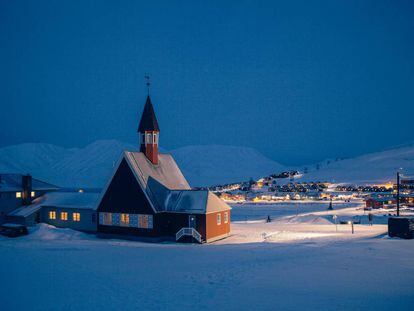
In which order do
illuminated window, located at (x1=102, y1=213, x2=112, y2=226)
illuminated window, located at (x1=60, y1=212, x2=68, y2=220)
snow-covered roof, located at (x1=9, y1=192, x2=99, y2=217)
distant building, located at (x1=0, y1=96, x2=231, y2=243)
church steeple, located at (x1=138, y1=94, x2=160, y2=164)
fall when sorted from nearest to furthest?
distant building, located at (x1=0, y1=96, x2=231, y2=243)
illuminated window, located at (x1=102, y1=213, x2=112, y2=226)
church steeple, located at (x1=138, y1=94, x2=160, y2=164)
snow-covered roof, located at (x1=9, y1=192, x2=99, y2=217)
illuminated window, located at (x1=60, y1=212, x2=68, y2=220)

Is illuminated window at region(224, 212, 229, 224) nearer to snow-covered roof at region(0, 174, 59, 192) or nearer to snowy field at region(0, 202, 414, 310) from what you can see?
snowy field at region(0, 202, 414, 310)

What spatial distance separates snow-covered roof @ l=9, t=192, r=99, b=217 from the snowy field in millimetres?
12389

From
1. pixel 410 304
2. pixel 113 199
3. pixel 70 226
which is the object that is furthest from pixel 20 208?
pixel 410 304

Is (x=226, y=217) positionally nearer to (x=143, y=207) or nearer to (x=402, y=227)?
(x=143, y=207)

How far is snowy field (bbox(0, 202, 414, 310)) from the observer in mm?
13312

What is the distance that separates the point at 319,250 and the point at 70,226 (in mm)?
25666

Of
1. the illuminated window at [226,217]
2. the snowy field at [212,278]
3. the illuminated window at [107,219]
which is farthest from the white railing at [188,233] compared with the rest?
the illuminated window at [107,219]

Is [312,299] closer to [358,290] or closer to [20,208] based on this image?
[358,290]

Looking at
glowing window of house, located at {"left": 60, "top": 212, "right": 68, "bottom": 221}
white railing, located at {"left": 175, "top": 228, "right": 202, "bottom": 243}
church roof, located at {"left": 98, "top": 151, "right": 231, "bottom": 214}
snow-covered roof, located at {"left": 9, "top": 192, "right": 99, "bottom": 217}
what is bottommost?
white railing, located at {"left": 175, "top": 228, "right": 202, "bottom": 243}

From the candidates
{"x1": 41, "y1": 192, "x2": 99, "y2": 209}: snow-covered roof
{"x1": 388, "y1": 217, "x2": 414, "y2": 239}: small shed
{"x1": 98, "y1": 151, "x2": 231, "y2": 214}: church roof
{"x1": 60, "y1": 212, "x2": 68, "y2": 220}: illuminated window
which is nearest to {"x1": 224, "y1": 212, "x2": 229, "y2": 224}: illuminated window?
{"x1": 98, "y1": 151, "x2": 231, "y2": 214}: church roof

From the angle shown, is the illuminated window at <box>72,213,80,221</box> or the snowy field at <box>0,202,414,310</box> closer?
the snowy field at <box>0,202,414,310</box>

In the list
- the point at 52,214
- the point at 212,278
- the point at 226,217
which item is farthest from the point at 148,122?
the point at 212,278

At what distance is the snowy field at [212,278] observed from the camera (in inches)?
→ 524

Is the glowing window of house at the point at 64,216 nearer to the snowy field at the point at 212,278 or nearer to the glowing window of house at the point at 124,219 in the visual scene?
the glowing window of house at the point at 124,219
